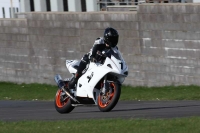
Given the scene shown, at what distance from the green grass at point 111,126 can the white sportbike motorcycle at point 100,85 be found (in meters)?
1.60

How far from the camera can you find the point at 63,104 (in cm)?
1531

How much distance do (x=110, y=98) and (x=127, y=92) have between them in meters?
8.65

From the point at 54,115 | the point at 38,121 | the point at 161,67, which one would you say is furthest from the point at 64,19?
the point at 38,121

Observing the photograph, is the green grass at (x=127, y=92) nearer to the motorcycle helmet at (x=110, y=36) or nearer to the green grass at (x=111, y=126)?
the motorcycle helmet at (x=110, y=36)

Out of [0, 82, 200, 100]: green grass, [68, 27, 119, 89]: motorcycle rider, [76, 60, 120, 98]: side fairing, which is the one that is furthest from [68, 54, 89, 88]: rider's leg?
[0, 82, 200, 100]: green grass

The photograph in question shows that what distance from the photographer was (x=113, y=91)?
13.9 m

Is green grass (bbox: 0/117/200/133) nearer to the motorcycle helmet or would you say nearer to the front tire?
the motorcycle helmet

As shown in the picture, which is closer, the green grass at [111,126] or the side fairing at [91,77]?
the green grass at [111,126]

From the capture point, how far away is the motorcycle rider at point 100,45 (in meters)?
14.2

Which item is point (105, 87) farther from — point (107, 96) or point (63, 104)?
point (63, 104)

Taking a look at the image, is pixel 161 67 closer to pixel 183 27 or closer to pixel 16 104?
pixel 183 27

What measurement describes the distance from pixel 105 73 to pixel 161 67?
9105 mm

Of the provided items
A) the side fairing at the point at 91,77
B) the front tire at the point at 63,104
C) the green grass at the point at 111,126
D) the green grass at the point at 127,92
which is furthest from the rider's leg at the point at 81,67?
the green grass at the point at 127,92

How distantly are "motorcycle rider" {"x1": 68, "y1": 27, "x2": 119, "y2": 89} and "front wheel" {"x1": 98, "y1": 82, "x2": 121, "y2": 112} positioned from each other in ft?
2.60
